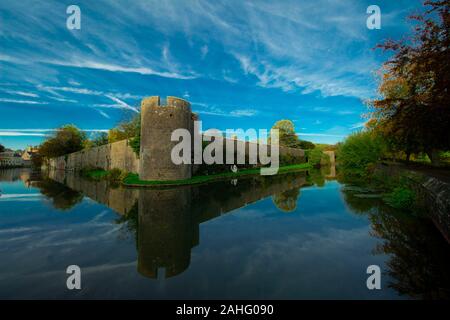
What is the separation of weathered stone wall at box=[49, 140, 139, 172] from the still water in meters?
13.6

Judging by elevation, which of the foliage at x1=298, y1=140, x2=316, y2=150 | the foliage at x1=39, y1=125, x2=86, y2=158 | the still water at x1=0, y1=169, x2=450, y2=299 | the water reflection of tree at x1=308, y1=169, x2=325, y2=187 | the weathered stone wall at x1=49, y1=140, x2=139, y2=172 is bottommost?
the still water at x1=0, y1=169, x2=450, y2=299

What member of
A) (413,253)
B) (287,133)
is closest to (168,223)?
(413,253)

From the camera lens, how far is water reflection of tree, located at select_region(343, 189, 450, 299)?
2.90m

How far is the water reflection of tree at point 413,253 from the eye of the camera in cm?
290

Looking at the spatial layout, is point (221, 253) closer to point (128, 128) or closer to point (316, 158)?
point (128, 128)

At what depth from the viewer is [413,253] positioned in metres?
3.93

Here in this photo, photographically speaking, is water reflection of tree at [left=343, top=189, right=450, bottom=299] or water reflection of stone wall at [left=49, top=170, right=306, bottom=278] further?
water reflection of stone wall at [left=49, top=170, right=306, bottom=278]

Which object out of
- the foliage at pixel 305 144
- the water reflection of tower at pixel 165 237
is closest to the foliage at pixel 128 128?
the water reflection of tower at pixel 165 237

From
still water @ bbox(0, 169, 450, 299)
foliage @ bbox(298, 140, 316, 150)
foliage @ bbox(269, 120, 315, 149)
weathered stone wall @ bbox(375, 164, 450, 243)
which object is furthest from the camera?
foliage @ bbox(298, 140, 316, 150)

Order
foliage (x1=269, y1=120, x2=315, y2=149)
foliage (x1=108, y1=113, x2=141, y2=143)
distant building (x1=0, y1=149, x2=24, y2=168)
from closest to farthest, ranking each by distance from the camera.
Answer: foliage (x1=108, y1=113, x2=141, y2=143), foliage (x1=269, y1=120, x2=315, y2=149), distant building (x1=0, y1=149, x2=24, y2=168)

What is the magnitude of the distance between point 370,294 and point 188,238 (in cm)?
329

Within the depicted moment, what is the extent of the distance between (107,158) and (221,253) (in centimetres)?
2516

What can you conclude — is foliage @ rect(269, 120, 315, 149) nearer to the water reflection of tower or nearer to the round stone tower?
the round stone tower

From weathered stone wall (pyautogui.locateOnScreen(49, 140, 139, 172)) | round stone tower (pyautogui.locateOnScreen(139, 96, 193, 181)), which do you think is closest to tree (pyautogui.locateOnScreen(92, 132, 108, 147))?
weathered stone wall (pyautogui.locateOnScreen(49, 140, 139, 172))
